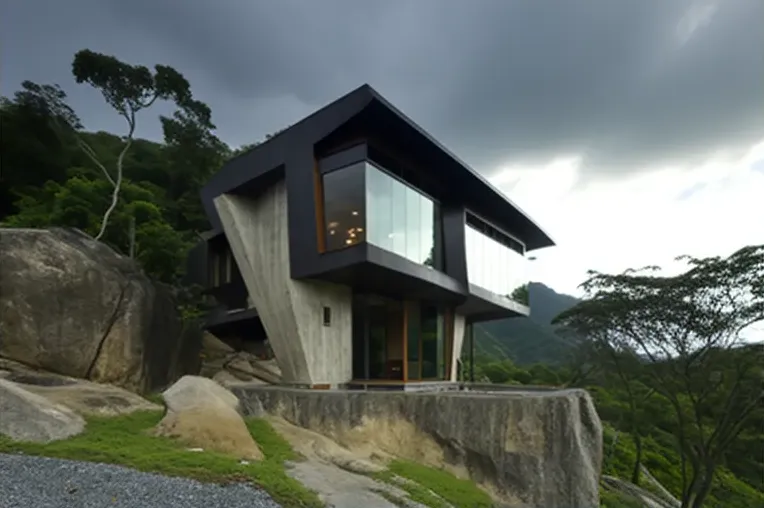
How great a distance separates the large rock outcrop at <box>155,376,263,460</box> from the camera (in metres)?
7.71

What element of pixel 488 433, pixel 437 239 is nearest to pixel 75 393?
pixel 488 433

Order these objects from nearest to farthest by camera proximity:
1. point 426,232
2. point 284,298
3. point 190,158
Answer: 1. point 284,298
2. point 426,232
3. point 190,158

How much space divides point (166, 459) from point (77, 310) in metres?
7.61

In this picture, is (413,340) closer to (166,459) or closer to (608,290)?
(166,459)

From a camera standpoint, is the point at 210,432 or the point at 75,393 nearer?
the point at 210,432

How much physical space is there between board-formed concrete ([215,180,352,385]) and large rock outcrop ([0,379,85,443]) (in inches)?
239

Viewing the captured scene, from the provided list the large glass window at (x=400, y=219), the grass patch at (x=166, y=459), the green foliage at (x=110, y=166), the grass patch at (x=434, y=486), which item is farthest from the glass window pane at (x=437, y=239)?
the green foliage at (x=110, y=166)

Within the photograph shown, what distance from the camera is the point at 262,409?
11.9 metres

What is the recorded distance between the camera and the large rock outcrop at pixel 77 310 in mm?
11047

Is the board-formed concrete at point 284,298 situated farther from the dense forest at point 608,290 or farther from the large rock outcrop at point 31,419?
the dense forest at point 608,290

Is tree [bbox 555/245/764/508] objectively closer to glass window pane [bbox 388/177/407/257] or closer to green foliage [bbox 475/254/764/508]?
green foliage [bbox 475/254/764/508]

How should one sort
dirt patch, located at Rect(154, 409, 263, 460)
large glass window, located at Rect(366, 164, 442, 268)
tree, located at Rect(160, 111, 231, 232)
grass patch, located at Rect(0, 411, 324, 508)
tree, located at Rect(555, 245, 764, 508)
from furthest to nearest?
tree, located at Rect(160, 111, 231, 232), tree, located at Rect(555, 245, 764, 508), large glass window, located at Rect(366, 164, 442, 268), dirt patch, located at Rect(154, 409, 263, 460), grass patch, located at Rect(0, 411, 324, 508)

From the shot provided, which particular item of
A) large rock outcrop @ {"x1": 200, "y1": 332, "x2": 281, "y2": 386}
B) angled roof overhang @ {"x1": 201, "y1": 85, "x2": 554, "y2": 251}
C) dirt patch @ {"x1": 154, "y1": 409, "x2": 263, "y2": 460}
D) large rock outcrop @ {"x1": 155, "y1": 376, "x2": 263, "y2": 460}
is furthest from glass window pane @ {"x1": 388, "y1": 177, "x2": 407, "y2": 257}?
large rock outcrop @ {"x1": 200, "y1": 332, "x2": 281, "y2": 386}

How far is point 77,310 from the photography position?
11.9m
